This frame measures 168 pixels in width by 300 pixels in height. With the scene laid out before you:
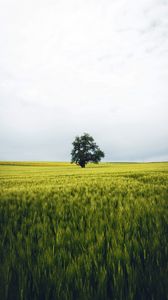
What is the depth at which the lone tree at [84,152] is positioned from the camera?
66.4 m

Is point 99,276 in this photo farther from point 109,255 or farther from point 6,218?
point 6,218

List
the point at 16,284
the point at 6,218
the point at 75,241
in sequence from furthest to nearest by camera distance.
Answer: the point at 6,218 → the point at 75,241 → the point at 16,284

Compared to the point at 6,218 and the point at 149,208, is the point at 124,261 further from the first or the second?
the point at 6,218

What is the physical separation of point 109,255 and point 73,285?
41cm

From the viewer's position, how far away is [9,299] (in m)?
1.67

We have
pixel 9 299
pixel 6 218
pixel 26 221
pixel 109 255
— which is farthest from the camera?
pixel 6 218

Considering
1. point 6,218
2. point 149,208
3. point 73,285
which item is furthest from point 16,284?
point 149,208

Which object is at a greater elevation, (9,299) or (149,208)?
(149,208)

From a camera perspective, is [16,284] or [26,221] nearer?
[16,284]

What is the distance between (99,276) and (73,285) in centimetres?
21

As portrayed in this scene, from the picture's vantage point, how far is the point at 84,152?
221ft

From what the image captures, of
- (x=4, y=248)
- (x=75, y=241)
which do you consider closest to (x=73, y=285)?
(x=75, y=241)

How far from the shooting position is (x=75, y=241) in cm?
233

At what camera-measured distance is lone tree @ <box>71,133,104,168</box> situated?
66438mm
